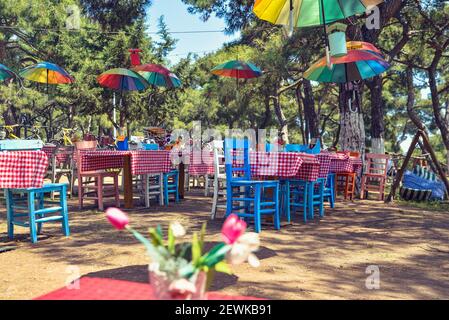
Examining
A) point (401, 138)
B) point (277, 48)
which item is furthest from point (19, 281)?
point (401, 138)

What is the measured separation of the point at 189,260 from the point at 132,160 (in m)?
5.68

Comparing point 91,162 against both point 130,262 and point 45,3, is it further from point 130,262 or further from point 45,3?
point 45,3

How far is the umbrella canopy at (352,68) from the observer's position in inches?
270

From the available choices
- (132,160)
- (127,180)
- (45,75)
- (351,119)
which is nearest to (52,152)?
(127,180)

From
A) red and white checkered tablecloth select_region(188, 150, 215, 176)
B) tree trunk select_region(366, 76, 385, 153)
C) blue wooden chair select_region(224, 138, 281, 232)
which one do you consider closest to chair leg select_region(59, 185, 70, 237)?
blue wooden chair select_region(224, 138, 281, 232)

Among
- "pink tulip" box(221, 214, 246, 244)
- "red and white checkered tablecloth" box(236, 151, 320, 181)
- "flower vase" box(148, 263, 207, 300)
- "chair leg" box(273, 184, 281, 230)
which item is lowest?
"chair leg" box(273, 184, 281, 230)

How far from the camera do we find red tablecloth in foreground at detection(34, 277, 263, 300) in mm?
1246

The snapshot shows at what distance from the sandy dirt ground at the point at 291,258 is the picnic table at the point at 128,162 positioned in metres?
0.68

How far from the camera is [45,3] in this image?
65.0 ft

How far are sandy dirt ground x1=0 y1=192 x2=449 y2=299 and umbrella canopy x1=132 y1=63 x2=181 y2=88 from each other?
374 cm

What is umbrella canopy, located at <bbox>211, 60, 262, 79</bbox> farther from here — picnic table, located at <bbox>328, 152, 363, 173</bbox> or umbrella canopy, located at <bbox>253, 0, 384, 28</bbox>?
umbrella canopy, located at <bbox>253, 0, 384, 28</bbox>

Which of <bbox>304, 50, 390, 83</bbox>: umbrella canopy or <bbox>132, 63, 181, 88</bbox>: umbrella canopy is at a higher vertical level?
<bbox>132, 63, 181, 88</bbox>: umbrella canopy

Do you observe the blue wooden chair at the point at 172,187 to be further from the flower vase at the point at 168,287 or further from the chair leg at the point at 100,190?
the flower vase at the point at 168,287

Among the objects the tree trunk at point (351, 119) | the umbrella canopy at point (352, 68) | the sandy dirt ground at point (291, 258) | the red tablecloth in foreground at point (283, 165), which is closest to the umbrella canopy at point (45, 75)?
the sandy dirt ground at point (291, 258)
